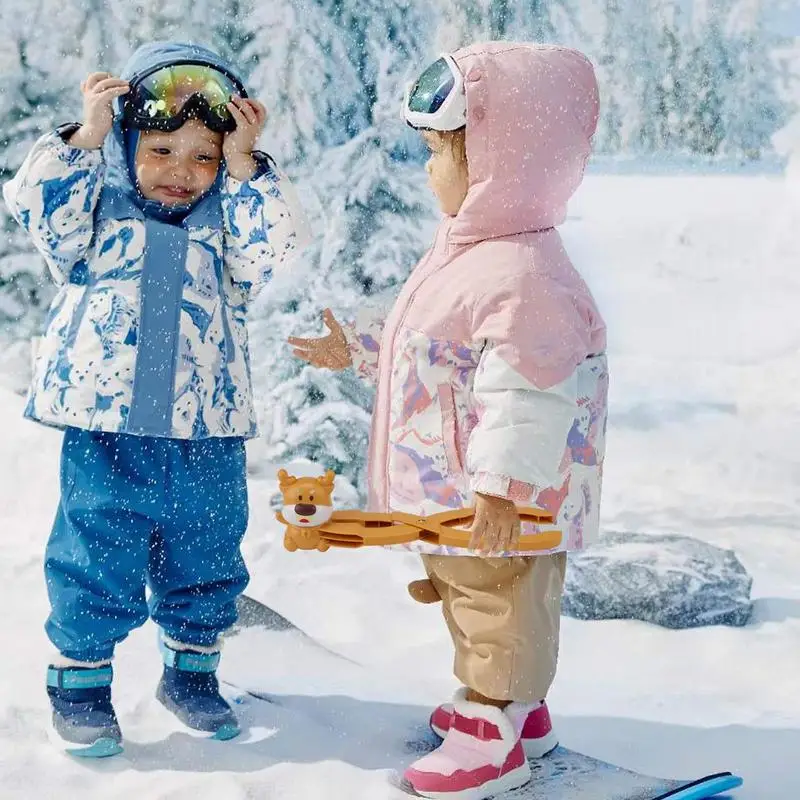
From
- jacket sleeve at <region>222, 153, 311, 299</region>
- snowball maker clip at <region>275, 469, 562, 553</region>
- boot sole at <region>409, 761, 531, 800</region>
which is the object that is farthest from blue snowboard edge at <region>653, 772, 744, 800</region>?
jacket sleeve at <region>222, 153, 311, 299</region>

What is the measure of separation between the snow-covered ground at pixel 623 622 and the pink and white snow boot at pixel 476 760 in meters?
0.12

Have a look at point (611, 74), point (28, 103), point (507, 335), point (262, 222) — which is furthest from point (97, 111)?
point (611, 74)

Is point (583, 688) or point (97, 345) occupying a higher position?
point (97, 345)

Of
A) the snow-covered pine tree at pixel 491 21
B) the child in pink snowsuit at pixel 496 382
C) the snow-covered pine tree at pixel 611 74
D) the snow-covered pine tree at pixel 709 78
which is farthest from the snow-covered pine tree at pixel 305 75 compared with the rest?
the child in pink snowsuit at pixel 496 382

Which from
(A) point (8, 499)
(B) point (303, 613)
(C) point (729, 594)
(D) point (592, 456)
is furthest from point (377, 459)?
(A) point (8, 499)

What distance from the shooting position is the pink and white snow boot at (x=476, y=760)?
2.80 meters

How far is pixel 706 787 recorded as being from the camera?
2.86 m

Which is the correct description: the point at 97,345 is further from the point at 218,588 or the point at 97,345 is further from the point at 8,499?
the point at 8,499

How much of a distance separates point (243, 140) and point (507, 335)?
87cm

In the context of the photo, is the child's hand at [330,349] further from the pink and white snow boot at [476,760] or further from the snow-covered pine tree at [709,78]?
the snow-covered pine tree at [709,78]

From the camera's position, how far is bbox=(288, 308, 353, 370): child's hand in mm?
3127

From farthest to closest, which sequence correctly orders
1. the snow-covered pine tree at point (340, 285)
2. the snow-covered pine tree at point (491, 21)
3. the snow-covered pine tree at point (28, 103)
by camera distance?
the snow-covered pine tree at point (491, 21)
the snow-covered pine tree at point (28, 103)
the snow-covered pine tree at point (340, 285)

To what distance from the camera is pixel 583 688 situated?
3770mm

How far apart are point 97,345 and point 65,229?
0.93 feet
